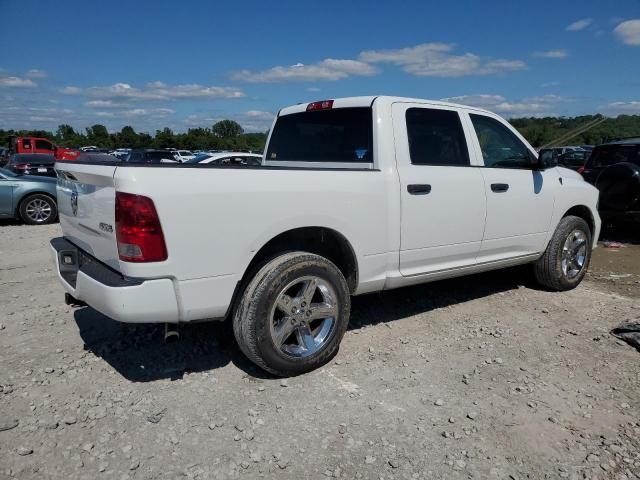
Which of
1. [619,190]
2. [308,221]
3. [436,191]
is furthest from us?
[619,190]

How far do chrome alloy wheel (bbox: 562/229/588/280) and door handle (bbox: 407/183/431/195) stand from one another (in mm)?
2310

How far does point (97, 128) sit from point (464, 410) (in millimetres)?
99943

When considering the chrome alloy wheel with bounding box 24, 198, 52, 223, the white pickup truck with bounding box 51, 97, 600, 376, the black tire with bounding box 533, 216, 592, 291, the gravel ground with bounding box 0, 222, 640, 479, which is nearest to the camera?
the gravel ground with bounding box 0, 222, 640, 479

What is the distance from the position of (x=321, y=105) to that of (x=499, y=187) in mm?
1734

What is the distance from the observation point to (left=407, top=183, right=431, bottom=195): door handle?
12.3 ft

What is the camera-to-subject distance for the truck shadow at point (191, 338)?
11.5 ft

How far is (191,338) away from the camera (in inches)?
158

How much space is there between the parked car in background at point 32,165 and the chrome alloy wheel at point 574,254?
46.0 ft

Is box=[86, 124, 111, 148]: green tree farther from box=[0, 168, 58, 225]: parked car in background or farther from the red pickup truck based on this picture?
box=[0, 168, 58, 225]: parked car in background

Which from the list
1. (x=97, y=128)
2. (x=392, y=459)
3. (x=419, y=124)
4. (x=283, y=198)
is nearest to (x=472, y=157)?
(x=419, y=124)

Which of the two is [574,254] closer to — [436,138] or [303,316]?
[436,138]

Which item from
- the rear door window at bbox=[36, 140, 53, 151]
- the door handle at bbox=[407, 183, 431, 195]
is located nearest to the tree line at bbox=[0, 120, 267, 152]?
the rear door window at bbox=[36, 140, 53, 151]

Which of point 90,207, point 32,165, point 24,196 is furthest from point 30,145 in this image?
point 90,207

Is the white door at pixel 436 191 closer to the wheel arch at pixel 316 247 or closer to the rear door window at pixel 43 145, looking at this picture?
the wheel arch at pixel 316 247
